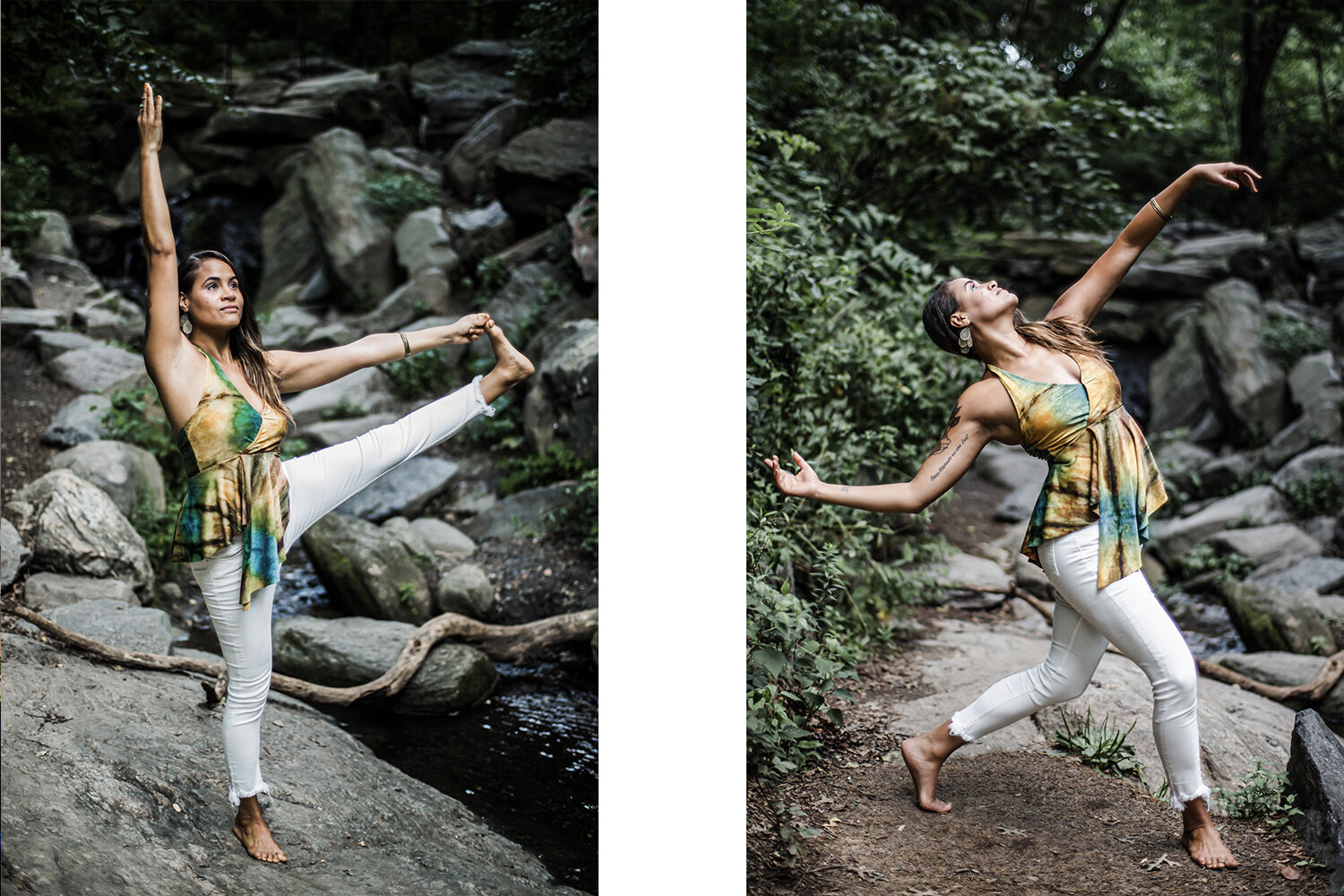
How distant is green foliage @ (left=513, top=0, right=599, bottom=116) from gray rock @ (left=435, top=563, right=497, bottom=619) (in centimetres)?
445

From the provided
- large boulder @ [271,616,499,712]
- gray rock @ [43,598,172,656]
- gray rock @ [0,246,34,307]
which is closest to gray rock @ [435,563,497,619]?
large boulder @ [271,616,499,712]

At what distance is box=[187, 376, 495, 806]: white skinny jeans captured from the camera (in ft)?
7.63

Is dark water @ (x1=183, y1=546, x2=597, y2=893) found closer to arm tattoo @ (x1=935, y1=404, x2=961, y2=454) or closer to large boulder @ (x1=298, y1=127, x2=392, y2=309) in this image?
arm tattoo @ (x1=935, y1=404, x2=961, y2=454)

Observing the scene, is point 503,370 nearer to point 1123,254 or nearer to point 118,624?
point 1123,254

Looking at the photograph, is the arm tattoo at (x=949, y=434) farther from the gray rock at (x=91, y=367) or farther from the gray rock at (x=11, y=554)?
the gray rock at (x=91, y=367)

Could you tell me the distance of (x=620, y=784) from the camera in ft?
6.62

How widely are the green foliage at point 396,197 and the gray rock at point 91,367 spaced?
127 inches

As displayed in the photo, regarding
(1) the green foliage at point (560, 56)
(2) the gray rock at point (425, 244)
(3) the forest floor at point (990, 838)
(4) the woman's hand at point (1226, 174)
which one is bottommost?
(3) the forest floor at point (990, 838)

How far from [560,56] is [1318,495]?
730 cm

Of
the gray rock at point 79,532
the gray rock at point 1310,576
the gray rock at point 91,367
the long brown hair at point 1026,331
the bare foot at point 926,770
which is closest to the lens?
the long brown hair at point 1026,331

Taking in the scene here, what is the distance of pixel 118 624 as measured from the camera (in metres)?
4.06

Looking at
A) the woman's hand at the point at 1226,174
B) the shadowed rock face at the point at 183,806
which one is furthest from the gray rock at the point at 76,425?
the woman's hand at the point at 1226,174

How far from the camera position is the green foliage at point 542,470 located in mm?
6211

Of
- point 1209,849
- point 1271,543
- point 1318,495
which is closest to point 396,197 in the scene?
point 1271,543
